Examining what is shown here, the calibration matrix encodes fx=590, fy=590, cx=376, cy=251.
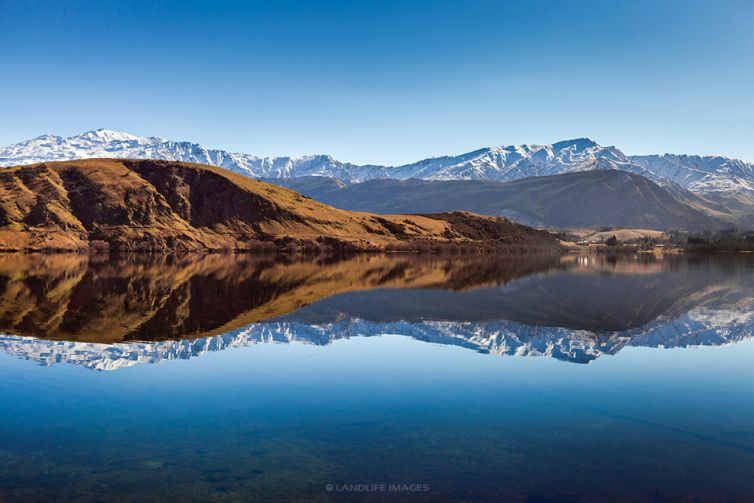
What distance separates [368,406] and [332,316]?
2689 cm

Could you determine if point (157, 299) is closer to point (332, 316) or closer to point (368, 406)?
point (332, 316)

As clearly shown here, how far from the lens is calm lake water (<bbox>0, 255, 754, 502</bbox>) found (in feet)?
51.4

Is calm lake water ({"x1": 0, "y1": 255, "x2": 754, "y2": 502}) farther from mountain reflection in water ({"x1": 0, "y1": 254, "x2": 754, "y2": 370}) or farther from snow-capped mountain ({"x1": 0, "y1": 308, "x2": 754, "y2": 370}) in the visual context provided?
mountain reflection in water ({"x1": 0, "y1": 254, "x2": 754, "y2": 370})

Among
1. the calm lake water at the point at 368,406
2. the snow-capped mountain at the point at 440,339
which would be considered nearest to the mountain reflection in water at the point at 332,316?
the snow-capped mountain at the point at 440,339

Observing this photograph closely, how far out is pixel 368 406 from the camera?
74.7 feet

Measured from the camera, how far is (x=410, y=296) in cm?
6638

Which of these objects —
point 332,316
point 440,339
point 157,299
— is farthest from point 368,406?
point 157,299

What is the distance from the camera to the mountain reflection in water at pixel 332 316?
35.3 m

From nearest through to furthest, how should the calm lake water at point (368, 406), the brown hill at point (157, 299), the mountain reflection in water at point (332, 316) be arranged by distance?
the calm lake water at point (368, 406), the mountain reflection in water at point (332, 316), the brown hill at point (157, 299)

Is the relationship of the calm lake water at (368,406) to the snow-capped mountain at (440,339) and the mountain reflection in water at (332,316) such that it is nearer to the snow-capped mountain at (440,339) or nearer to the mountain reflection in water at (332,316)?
the snow-capped mountain at (440,339)

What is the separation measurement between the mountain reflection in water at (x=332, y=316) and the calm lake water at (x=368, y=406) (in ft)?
1.19

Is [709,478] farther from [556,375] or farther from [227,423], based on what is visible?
[227,423]

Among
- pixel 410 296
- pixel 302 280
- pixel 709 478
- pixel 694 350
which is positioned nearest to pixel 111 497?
pixel 709 478

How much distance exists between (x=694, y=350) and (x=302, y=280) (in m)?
58.3
